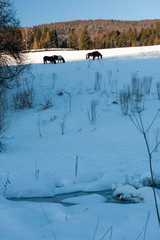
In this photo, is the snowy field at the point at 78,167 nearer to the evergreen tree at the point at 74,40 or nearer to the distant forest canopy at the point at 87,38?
the distant forest canopy at the point at 87,38

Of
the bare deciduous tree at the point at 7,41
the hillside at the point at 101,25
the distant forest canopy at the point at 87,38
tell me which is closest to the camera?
the bare deciduous tree at the point at 7,41

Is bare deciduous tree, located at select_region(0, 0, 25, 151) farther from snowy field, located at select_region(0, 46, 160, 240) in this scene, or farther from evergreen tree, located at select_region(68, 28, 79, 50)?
evergreen tree, located at select_region(68, 28, 79, 50)

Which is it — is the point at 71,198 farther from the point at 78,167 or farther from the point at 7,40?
the point at 7,40

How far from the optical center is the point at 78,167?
13.9 feet

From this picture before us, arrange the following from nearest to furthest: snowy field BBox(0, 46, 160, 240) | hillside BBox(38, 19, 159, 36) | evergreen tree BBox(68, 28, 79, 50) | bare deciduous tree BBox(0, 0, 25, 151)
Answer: snowy field BBox(0, 46, 160, 240) → bare deciduous tree BBox(0, 0, 25, 151) → evergreen tree BBox(68, 28, 79, 50) → hillside BBox(38, 19, 159, 36)

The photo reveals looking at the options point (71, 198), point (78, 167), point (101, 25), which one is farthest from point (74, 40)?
point (101, 25)

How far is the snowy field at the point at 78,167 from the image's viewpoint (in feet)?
6.02

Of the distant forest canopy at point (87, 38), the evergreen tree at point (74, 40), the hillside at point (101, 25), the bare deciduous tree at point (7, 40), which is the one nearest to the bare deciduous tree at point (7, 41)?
the bare deciduous tree at point (7, 40)

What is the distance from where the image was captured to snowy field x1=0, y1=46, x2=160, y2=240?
1.84 m

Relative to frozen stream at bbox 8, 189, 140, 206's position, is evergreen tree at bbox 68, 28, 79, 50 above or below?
above

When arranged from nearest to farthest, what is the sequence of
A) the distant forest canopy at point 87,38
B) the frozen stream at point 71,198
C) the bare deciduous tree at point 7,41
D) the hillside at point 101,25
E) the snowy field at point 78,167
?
1. the snowy field at point 78,167
2. the frozen stream at point 71,198
3. the bare deciduous tree at point 7,41
4. the distant forest canopy at point 87,38
5. the hillside at point 101,25

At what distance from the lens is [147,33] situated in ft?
235

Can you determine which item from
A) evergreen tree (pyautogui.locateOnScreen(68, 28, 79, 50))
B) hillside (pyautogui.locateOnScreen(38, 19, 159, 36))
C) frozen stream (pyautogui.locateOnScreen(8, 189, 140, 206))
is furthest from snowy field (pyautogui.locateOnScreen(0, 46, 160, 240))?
hillside (pyautogui.locateOnScreen(38, 19, 159, 36))

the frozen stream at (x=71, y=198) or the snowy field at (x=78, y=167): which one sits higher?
the snowy field at (x=78, y=167)
